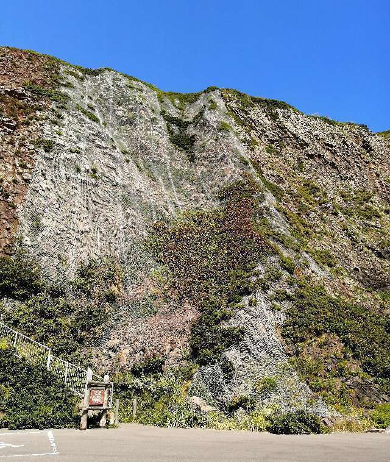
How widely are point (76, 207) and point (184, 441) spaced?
18.8 m

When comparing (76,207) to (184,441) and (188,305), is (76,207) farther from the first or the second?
(184,441)

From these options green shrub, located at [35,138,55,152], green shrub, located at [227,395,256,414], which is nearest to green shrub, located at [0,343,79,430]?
green shrub, located at [227,395,256,414]

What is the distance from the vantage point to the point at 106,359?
19859 mm

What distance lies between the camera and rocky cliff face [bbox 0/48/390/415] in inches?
744

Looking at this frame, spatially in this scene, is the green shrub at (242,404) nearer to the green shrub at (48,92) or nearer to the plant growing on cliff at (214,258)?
the plant growing on cliff at (214,258)

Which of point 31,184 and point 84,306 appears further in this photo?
point 31,184

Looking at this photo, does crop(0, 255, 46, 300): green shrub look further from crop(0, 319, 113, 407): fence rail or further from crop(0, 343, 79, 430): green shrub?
crop(0, 343, 79, 430): green shrub

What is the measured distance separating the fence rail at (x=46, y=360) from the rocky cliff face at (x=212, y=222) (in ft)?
7.55

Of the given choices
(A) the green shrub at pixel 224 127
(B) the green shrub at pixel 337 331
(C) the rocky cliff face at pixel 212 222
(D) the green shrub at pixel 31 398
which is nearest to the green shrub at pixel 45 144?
(C) the rocky cliff face at pixel 212 222

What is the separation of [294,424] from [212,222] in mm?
17004

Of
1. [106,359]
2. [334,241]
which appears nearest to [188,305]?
[106,359]

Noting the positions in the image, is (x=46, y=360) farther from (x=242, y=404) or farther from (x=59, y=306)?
(x=242, y=404)

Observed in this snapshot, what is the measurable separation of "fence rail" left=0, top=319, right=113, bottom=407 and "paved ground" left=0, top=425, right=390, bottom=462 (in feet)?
12.0

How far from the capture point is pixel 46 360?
57.6 ft
